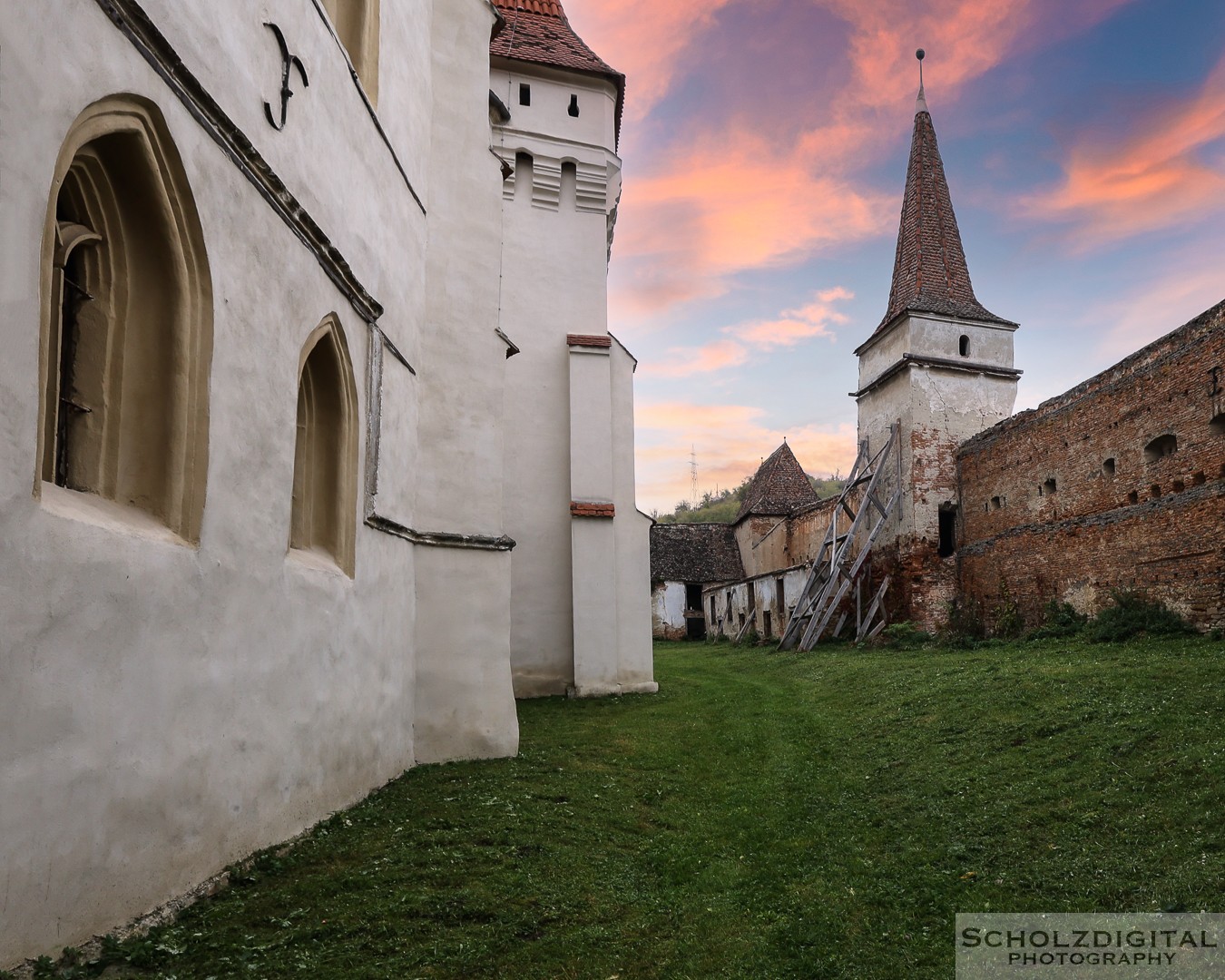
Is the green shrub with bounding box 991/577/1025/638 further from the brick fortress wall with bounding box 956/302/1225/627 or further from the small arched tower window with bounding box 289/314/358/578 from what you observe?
the small arched tower window with bounding box 289/314/358/578

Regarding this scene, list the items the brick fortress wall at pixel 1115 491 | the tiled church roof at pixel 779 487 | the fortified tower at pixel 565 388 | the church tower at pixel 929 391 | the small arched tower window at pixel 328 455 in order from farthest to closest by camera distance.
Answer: the tiled church roof at pixel 779 487 → the church tower at pixel 929 391 → the fortified tower at pixel 565 388 → the brick fortress wall at pixel 1115 491 → the small arched tower window at pixel 328 455

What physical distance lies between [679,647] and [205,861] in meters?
28.1

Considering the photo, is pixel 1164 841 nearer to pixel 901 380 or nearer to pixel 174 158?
pixel 174 158

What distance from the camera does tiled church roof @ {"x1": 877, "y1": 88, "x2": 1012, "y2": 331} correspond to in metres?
23.8

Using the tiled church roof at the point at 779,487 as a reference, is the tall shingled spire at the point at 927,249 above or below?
above

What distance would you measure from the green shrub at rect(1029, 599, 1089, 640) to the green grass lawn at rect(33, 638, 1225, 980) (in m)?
6.16

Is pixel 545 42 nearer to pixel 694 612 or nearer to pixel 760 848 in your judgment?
pixel 760 848

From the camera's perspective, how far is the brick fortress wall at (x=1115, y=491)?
535 inches

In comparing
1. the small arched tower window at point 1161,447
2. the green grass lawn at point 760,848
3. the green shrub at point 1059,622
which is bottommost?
the green grass lawn at point 760,848

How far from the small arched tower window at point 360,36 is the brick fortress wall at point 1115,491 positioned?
13580 millimetres

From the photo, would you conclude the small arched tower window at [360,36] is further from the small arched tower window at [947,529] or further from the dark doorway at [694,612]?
the dark doorway at [694,612]

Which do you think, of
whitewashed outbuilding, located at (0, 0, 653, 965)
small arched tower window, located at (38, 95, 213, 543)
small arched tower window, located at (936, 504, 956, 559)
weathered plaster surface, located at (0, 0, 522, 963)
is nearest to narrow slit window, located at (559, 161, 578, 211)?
whitewashed outbuilding, located at (0, 0, 653, 965)

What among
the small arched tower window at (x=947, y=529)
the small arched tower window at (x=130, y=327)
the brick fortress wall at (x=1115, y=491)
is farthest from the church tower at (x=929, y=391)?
the small arched tower window at (x=130, y=327)

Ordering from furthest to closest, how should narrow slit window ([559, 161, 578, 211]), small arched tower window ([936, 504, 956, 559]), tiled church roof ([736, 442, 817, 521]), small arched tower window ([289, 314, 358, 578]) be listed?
tiled church roof ([736, 442, 817, 521]) < small arched tower window ([936, 504, 956, 559]) < narrow slit window ([559, 161, 578, 211]) < small arched tower window ([289, 314, 358, 578])
